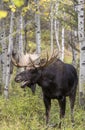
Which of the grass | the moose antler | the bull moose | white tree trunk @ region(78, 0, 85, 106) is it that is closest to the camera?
the bull moose

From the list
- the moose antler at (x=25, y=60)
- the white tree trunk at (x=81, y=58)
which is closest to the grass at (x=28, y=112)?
the white tree trunk at (x=81, y=58)

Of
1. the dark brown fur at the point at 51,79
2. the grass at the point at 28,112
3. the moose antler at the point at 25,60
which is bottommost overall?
the grass at the point at 28,112

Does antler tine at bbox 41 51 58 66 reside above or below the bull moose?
above

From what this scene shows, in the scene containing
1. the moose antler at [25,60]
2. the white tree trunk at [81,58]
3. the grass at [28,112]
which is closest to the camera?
the moose antler at [25,60]

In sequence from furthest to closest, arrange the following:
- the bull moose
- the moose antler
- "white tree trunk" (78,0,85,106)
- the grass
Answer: "white tree trunk" (78,0,85,106) → the grass → the moose antler → the bull moose

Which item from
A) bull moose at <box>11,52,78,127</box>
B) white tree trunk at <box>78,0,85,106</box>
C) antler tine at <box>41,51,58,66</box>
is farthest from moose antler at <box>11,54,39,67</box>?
white tree trunk at <box>78,0,85,106</box>

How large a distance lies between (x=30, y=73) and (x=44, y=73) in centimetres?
36

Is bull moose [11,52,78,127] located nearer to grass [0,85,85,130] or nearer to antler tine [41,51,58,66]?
antler tine [41,51,58,66]

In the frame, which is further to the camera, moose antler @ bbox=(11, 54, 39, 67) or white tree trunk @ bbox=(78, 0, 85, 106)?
white tree trunk @ bbox=(78, 0, 85, 106)

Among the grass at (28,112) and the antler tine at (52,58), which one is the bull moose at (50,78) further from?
the grass at (28,112)

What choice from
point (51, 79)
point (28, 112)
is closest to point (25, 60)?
point (51, 79)

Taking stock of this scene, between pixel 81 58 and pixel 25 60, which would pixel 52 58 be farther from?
pixel 81 58

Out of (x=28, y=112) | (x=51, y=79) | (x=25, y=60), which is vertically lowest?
(x=28, y=112)

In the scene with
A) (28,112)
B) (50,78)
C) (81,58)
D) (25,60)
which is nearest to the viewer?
(50,78)
